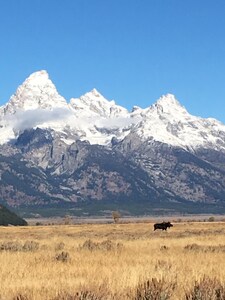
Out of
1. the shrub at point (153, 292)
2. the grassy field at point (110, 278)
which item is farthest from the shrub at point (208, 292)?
the shrub at point (153, 292)

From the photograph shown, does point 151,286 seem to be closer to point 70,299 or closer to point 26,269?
point 70,299

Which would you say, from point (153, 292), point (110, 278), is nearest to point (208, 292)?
point (153, 292)

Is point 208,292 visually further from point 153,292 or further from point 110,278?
point 110,278

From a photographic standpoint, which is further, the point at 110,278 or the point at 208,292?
the point at 110,278

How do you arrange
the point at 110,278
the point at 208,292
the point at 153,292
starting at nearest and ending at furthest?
the point at 208,292 < the point at 153,292 < the point at 110,278

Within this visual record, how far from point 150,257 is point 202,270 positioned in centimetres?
584

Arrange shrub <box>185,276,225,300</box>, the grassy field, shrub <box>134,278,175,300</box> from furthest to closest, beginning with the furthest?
1. the grassy field
2. shrub <box>134,278,175,300</box>
3. shrub <box>185,276,225,300</box>

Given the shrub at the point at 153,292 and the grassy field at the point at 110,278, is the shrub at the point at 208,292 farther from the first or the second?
the shrub at the point at 153,292

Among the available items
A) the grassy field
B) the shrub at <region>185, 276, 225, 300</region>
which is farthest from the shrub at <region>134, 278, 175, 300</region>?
the shrub at <region>185, 276, 225, 300</region>

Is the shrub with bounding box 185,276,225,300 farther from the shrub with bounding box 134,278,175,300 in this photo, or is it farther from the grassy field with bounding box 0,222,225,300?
the shrub with bounding box 134,278,175,300

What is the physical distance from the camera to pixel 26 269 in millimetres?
18719

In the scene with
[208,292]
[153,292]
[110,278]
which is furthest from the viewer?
[110,278]

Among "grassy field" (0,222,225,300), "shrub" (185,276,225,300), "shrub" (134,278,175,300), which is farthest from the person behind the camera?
"grassy field" (0,222,225,300)

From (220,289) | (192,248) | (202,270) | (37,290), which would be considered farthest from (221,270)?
(192,248)
